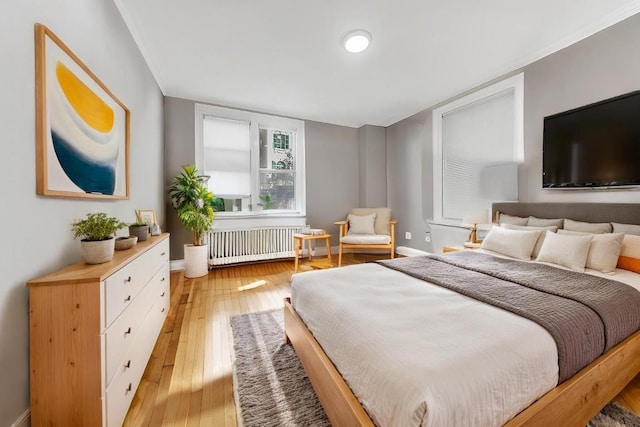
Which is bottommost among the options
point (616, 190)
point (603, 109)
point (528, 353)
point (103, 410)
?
point (103, 410)

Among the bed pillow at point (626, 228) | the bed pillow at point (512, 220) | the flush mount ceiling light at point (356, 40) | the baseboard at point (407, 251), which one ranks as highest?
the flush mount ceiling light at point (356, 40)

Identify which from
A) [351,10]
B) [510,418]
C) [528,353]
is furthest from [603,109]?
[510,418]

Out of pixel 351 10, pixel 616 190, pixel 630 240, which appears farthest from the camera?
pixel 616 190

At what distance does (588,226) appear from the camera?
2.15 meters

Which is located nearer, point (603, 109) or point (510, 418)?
point (510, 418)

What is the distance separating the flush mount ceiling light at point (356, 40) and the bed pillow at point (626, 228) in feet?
8.72

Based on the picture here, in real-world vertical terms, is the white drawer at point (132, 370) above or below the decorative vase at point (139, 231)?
below

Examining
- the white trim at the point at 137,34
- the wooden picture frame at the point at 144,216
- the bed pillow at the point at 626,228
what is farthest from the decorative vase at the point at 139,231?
the bed pillow at the point at 626,228

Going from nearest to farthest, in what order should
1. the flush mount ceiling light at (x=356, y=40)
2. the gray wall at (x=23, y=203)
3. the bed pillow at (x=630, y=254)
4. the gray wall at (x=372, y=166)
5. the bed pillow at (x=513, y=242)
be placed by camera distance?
the gray wall at (x=23, y=203) < the bed pillow at (x=630, y=254) < the bed pillow at (x=513, y=242) < the flush mount ceiling light at (x=356, y=40) < the gray wall at (x=372, y=166)

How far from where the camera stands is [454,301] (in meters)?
1.33

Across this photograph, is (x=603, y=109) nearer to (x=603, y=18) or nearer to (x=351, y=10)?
(x=603, y=18)

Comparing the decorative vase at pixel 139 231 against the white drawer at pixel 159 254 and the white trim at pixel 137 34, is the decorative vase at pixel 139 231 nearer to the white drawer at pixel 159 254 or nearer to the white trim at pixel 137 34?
the white drawer at pixel 159 254

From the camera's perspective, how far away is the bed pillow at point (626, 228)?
6.33 ft

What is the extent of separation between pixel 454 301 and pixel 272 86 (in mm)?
3288
